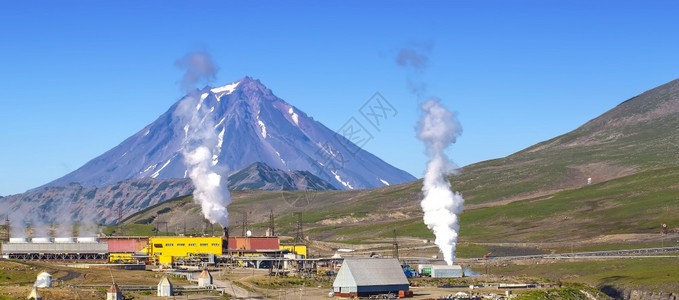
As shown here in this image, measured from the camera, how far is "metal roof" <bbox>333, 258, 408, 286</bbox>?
11769 centimetres

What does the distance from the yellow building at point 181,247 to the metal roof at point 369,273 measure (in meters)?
64.7

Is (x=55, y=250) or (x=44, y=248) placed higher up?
(x=44, y=248)

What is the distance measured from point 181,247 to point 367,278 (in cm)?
7150

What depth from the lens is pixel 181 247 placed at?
18225 centimetres

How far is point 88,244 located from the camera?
586 ft

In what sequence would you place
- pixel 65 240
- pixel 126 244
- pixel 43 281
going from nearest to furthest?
pixel 43 281, pixel 65 240, pixel 126 244

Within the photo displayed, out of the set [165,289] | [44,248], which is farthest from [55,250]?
[165,289]

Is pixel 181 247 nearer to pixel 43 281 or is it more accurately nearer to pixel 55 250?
pixel 55 250

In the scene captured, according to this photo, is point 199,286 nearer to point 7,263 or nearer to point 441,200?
point 7,263

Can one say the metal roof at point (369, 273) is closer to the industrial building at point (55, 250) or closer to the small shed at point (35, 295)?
the small shed at point (35, 295)

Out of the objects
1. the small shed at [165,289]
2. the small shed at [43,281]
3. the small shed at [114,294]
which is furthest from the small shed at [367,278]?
the small shed at [43,281]

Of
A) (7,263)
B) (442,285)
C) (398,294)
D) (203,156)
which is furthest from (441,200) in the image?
(7,263)

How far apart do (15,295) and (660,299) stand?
3049 inches

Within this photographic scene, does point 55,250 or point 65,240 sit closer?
point 55,250
